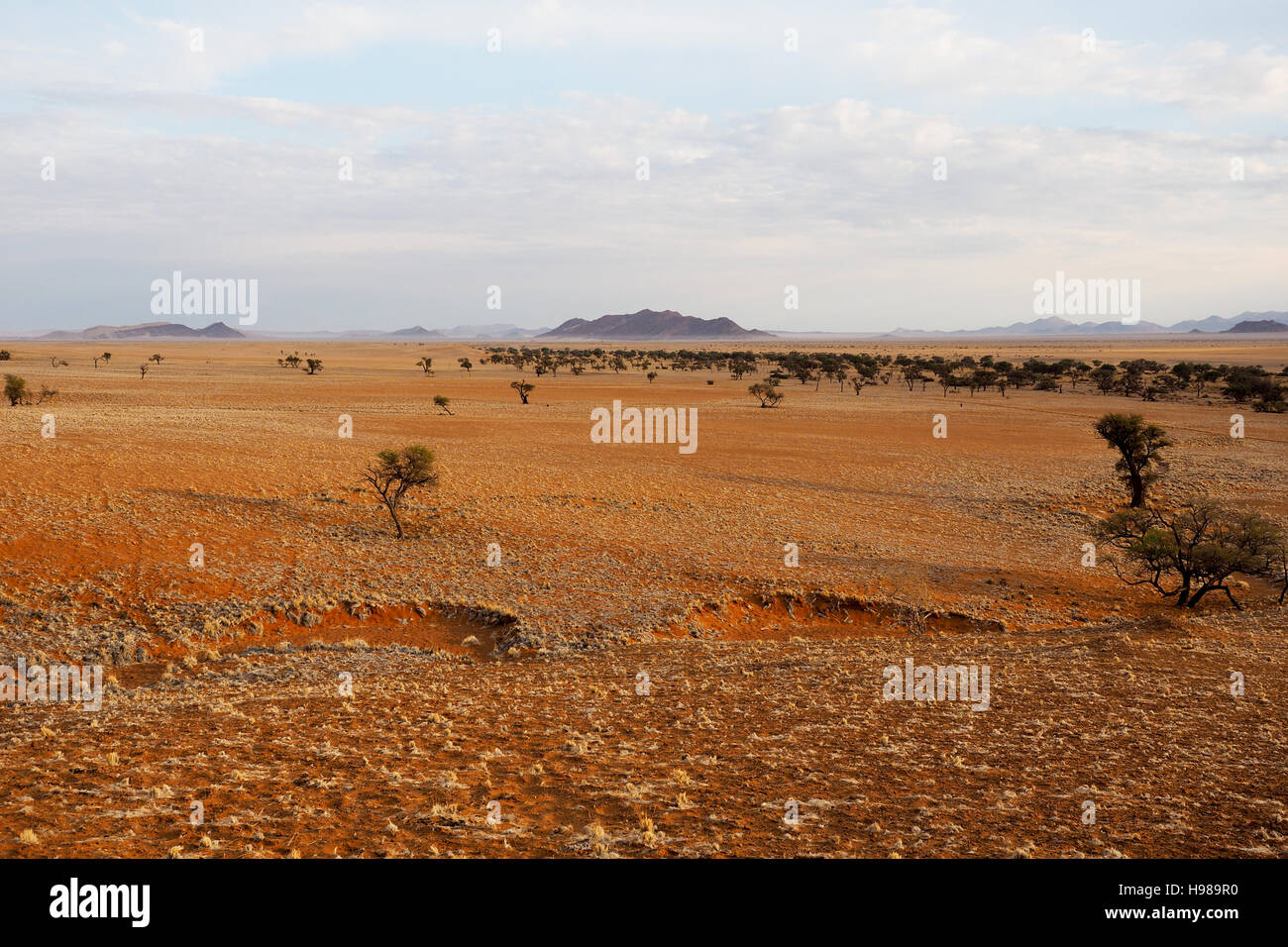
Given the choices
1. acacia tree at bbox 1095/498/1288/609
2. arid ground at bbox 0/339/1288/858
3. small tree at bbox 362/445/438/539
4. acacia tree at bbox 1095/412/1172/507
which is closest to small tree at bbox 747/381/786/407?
arid ground at bbox 0/339/1288/858

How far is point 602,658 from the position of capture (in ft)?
47.9

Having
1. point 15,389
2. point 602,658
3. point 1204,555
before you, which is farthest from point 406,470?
point 15,389

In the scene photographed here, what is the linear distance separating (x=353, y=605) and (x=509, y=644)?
4008 millimetres

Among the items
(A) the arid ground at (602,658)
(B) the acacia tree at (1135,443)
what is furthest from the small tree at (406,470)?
(B) the acacia tree at (1135,443)

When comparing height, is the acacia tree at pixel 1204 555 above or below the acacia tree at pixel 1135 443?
below

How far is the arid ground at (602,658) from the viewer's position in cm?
746

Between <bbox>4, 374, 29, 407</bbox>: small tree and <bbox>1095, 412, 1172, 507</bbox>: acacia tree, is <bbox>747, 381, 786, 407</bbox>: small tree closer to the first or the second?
<bbox>1095, 412, 1172, 507</bbox>: acacia tree

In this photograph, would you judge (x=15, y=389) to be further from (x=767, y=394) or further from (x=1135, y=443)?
(x=1135, y=443)

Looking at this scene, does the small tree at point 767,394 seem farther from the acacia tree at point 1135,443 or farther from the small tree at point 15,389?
the small tree at point 15,389

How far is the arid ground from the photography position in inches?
294

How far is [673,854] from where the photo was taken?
671 cm

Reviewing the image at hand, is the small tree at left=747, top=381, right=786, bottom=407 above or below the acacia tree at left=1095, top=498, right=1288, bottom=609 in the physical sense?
above
